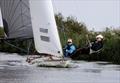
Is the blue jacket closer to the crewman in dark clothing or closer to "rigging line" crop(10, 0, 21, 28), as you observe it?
the crewman in dark clothing

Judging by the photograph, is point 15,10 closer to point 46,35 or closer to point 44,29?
point 44,29

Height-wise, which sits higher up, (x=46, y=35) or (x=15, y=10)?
(x=15, y=10)

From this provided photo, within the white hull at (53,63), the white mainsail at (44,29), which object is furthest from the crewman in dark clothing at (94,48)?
the white mainsail at (44,29)

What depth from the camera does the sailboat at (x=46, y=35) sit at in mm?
28773

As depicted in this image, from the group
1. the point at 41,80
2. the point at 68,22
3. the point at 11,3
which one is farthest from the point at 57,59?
the point at 68,22

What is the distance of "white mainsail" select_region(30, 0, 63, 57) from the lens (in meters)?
28.9

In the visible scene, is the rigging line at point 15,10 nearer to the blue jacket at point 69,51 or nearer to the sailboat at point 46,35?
the sailboat at point 46,35

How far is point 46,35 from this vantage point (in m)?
29.0

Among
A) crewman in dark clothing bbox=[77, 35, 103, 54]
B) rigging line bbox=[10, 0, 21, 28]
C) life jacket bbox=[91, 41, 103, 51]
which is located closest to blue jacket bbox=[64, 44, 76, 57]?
crewman in dark clothing bbox=[77, 35, 103, 54]

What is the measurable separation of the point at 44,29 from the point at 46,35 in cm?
28

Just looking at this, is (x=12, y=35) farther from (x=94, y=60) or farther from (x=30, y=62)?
(x=94, y=60)

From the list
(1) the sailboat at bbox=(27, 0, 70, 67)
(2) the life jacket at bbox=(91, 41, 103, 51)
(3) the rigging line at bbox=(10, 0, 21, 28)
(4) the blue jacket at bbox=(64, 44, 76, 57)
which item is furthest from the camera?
(3) the rigging line at bbox=(10, 0, 21, 28)

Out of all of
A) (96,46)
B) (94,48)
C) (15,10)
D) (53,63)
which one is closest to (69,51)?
(53,63)

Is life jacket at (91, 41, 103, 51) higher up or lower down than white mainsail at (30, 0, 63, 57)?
lower down
